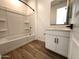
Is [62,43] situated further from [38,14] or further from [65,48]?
[38,14]

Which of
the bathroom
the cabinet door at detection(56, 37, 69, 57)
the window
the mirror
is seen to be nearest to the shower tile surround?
the bathroom

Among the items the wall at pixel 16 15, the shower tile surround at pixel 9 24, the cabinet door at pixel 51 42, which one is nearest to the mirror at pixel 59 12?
the cabinet door at pixel 51 42

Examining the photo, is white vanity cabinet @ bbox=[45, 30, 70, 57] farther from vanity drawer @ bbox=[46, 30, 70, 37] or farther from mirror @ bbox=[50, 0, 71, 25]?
mirror @ bbox=[50, 0, 71, 25]

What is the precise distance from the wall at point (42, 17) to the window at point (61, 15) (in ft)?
2.05

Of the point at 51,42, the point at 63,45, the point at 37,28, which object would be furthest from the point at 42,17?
the point at 63,45

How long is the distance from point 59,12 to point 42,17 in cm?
109

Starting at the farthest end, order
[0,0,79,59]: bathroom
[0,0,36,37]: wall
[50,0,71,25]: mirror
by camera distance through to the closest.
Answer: [0,0,36,37]: wall < [50,0,71,25]: mirror < [0,0,79,59]: bathroom

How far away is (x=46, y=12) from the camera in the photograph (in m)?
3.00

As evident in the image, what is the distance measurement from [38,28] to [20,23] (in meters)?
1.14

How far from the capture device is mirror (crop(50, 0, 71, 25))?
2.11 meters

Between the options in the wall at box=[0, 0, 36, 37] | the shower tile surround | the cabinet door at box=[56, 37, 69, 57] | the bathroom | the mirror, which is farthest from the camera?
the wall at box=[0, 0, 36, 37]

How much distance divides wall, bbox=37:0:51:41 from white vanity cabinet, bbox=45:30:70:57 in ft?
3.78

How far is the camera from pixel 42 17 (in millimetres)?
3221

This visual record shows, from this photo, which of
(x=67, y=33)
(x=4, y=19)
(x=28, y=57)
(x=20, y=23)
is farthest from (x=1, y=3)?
(x=67, y=33)
